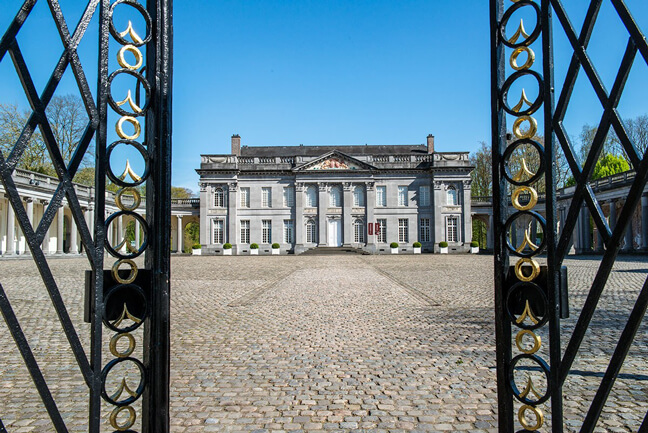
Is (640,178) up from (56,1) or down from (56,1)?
down

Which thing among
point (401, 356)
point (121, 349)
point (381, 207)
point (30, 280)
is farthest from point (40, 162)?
point (401, 356)

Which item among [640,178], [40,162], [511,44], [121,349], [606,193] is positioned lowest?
[121,349]

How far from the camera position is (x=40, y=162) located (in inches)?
1323

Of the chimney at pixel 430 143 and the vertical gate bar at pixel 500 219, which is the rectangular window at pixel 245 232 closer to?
the chimney at pixel 430 143

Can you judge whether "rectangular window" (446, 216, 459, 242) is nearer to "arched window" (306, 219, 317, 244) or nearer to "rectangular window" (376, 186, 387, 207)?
"rectangular window" (376, 186, 387, 207)

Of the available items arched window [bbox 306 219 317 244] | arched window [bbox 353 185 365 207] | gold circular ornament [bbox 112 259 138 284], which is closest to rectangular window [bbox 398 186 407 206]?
arched window [bbox 353 185 365 207]

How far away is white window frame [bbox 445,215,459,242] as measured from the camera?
43.8 metres

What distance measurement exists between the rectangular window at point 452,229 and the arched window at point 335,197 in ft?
32.6

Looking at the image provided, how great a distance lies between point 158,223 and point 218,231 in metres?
44.2

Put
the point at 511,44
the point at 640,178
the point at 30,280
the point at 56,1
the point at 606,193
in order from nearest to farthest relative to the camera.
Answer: the point at 640,178 < the point at 56,1 < the point at 511,44 < the point at 30,280 < the point at 606,193

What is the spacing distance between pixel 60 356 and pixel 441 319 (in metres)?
5.01

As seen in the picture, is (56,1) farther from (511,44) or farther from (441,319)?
(441,319)

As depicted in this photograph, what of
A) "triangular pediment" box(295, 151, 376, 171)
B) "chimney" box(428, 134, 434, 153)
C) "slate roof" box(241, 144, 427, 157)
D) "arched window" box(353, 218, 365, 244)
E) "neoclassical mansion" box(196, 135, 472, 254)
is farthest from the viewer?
"slate roof" box(241, 144, 427, 157)

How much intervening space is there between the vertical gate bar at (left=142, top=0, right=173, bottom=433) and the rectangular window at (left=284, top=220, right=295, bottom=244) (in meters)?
42.7
